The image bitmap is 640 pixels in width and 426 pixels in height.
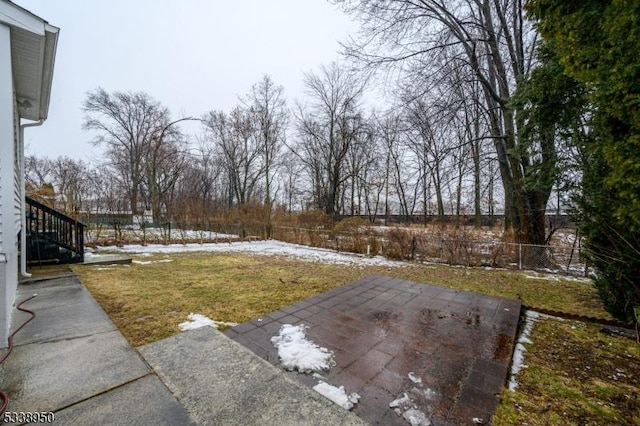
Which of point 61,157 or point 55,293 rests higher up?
point 61,157

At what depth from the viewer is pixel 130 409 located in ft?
4.77

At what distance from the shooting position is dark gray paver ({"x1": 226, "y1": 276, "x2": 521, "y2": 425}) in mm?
1775

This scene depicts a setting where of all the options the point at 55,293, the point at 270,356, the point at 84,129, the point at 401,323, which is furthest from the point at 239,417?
the point at 84,129

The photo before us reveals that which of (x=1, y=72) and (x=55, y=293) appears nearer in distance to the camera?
(x=1, y=72)

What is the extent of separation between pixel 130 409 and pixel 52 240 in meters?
6.47

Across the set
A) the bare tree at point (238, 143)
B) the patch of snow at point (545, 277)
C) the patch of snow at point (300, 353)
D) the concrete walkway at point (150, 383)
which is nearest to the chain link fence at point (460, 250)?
the patch of snow at point (545, 277)

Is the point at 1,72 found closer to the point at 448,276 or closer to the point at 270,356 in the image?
the point at 270,356

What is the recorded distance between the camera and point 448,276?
6262mm

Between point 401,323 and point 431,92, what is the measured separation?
754 cm

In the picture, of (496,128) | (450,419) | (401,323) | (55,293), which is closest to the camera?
(450,419)

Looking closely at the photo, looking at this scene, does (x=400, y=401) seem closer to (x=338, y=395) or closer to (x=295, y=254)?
(x=338, y=395)

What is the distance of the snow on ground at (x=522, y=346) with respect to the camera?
210cm

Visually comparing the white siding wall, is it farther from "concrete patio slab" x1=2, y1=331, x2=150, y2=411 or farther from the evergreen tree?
the evergreen tree

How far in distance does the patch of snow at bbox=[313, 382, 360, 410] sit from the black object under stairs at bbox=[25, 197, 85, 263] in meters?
6.90
